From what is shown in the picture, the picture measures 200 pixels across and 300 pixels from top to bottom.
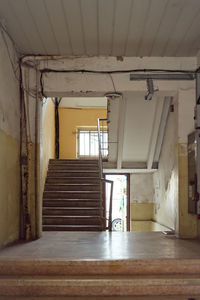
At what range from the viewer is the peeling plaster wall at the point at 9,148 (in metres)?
3.83

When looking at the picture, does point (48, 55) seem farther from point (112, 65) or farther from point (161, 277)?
point (161, 277)

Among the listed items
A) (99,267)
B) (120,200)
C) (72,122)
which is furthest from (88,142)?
(99,267)

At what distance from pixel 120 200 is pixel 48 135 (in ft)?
9.77

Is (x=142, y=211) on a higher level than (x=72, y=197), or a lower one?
lower

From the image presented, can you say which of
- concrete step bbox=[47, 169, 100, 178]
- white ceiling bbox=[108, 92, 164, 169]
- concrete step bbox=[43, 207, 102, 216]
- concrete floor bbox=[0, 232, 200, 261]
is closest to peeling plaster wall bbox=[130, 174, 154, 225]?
white ceiling bbox=[108, 92, 164, 169]

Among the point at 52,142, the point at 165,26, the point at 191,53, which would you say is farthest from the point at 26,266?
the point at 52,142

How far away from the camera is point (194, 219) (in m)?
4.67

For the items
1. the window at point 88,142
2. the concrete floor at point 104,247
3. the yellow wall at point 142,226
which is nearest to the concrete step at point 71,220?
the concrete floor at point 104,247

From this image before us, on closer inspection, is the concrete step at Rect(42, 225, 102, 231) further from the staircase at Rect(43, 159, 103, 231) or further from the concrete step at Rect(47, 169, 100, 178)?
the concrete step at Rect(47, 169, 100, 178)

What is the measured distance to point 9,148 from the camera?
4.12 meters

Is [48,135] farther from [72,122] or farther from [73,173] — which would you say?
[72,122]

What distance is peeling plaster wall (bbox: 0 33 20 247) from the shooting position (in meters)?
3.83

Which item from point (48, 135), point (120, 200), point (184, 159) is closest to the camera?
point (184, 159)

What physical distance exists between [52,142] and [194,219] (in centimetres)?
575
